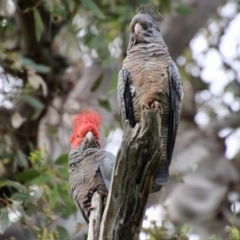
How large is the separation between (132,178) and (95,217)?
15.6 inches

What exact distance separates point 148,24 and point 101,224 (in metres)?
1.05

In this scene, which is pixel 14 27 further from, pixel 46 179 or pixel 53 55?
pixel 46 179

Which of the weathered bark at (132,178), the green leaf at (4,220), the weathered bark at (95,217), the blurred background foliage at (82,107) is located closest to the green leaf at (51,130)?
the blurred background foliage at (82,107)

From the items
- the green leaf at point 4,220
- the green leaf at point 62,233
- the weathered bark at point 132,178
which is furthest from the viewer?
the green leaf at point 62,233

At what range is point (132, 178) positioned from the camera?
8.91 ft

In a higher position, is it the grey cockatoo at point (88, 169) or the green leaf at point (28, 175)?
the grey cockatoo at point (88, 169)

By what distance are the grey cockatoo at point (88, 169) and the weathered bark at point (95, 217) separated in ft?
0.12

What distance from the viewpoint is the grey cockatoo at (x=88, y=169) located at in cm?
317

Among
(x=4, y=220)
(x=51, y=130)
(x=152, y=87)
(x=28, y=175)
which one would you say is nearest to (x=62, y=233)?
(x=28, y=175)

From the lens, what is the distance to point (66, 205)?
4.40m

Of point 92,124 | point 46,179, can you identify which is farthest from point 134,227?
point 46,179

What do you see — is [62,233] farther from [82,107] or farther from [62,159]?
[82,107]

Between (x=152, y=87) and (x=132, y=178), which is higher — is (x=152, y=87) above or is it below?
above

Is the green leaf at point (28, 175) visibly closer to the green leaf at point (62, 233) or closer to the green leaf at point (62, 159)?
the green leaf at point (62, 159)
